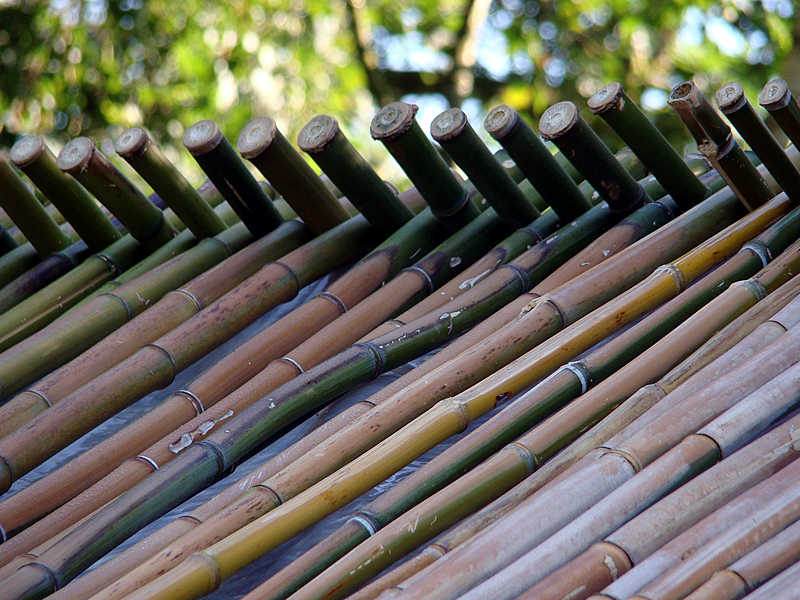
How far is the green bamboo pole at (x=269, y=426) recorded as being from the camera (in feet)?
3.60

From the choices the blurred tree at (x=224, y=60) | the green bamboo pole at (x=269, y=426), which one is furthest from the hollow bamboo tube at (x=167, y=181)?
the blurred tree at (x=224, y=60)

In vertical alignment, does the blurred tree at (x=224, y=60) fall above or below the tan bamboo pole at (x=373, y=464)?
above

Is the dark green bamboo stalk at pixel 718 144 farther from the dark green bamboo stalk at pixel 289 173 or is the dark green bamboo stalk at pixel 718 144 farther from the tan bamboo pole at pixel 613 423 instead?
the dark green bamboo stalk at pixel 289 173

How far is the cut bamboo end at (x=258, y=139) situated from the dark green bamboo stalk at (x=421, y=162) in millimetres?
157

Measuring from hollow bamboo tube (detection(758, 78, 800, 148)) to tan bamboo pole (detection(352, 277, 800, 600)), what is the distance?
25 cm

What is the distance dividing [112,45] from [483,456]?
15.7ft

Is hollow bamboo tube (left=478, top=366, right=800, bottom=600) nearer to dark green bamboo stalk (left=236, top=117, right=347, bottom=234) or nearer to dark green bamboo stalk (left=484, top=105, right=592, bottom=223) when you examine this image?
dark green bamboo stalk (left=484, top=105, right=592, bottom=223)

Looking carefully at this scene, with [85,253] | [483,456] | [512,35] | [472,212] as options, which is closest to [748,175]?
[472,212]

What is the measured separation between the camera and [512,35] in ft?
21.8

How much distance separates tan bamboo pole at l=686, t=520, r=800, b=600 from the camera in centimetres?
79

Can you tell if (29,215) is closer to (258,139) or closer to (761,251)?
(258,139)

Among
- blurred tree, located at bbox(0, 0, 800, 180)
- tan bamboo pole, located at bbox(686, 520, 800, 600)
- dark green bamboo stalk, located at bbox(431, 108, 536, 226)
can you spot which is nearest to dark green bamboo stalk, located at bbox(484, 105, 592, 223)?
dark green bamboo stalk, located at bbox(431, 108, 536, 226)

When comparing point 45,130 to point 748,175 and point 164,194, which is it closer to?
point 164,194

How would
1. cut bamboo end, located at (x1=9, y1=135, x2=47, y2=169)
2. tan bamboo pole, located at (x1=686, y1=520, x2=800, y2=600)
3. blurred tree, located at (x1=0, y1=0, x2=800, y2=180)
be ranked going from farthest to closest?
1. blurred tree, located at (x1=0, y1=0, x2=800, y2=180)
2. cut bamboo end, located at (x1=9, y1=135, x2=47, y2=169)
3. tan bamboo pole, located at (x1=686, y1=520, x2=800, y2=600)
